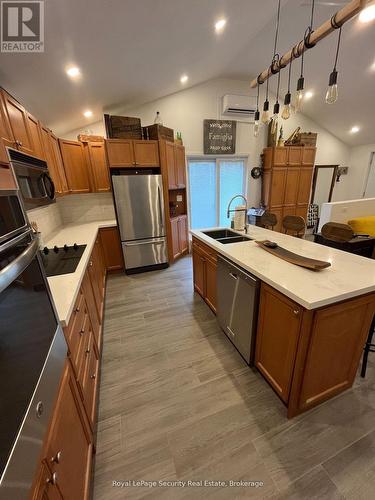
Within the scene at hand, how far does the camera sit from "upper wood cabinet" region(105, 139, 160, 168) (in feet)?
10.4

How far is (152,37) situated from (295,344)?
303cm

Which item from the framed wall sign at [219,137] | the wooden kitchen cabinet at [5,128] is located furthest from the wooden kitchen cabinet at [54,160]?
the framed wall sign at [219,137]

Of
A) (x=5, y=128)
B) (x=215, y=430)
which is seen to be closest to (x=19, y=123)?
(x=5, y=128)

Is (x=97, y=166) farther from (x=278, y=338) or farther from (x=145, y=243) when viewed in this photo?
(x=278, y=338)

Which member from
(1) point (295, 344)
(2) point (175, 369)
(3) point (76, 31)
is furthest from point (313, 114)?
(2) point (175, 369)

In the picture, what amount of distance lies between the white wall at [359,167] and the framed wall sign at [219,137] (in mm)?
4097

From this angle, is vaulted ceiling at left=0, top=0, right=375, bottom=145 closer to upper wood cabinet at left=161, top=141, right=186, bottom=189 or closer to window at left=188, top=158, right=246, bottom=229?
upper wood cabinet at left=161, top=141, right=186, bottom=189

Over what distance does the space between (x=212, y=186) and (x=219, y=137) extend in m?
1.02

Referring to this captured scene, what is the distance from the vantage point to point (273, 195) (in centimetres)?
492

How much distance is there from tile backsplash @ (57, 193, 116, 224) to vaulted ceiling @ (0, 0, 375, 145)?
112cm

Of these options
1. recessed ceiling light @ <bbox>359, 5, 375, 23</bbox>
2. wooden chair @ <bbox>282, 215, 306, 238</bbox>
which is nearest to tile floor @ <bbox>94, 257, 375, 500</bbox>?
wooden chair @ <bbox>282, 215, 306, 238</bbox>

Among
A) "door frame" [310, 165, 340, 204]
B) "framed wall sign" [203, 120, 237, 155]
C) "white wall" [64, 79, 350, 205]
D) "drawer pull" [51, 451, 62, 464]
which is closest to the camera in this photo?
"drawer pull" [51, 451, 62, 464]

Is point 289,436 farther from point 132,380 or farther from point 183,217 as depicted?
point 183,217

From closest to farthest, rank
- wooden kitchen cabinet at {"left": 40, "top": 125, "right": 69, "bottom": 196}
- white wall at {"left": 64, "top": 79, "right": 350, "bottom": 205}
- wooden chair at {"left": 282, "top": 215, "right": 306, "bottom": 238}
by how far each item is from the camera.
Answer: wooden kitchen cabinet at {"left": 40, "top": 125, "right": 69, "bottom": 196} < wooden chair at {"left": 282, "top": 215, "right": 306, "bottom": 238} < white wall at {"left": 64, "top": 79, "right": 350, "bottom": 205}
